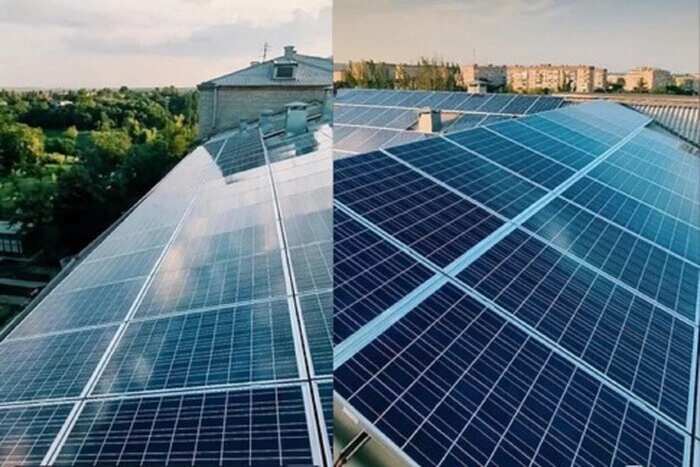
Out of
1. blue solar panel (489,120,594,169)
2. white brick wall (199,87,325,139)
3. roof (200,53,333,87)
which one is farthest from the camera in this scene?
blue solar panel (489,120,594,169)

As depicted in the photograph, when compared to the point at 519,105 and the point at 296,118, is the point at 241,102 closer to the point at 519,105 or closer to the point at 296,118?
the point at 296,118

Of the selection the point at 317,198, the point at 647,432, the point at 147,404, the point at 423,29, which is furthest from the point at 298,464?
the point at 423,29

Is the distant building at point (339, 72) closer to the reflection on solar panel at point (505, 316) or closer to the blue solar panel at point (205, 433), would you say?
the reflection on solar panel at point (505, 316)

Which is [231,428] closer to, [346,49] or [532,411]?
[532,411]

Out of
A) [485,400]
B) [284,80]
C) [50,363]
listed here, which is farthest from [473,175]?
[50,363]

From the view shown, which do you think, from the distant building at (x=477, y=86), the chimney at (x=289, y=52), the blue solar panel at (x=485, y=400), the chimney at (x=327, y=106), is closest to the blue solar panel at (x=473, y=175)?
the chimney at (x=327, y=106)

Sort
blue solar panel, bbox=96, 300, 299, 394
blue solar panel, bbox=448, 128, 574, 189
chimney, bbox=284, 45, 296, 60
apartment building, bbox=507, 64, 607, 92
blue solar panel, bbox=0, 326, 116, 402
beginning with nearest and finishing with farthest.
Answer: blue solar panel, bbox=96, 300, 299, 394 → blue solar panel, bbox=0, 326, 116, 402 → chimney, bbox=284, 45, 296, 60 → blue solar panel, bbox=448, 128, 574, 189 → apartment building, bbox=507, 64, 607, 92

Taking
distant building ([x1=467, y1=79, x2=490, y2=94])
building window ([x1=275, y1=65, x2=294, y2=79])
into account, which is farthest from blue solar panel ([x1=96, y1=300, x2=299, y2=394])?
distant building ([x1=467, y1=79, x2=490, y2=94])

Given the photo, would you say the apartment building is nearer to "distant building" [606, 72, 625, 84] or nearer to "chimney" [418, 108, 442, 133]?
"distant building" [606, 72, 625, 84]
